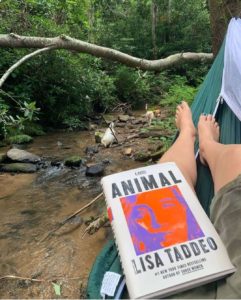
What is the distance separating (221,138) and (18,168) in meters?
1.80

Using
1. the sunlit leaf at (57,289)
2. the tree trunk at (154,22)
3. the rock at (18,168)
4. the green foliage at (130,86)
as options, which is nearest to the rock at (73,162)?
the rock at (18,168)

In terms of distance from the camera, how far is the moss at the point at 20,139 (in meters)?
3.37

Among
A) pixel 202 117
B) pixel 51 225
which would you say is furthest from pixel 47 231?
pixel 202 117

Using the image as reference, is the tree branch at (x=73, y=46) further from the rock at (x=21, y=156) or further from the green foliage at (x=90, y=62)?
the rock at (x=21, y=156)

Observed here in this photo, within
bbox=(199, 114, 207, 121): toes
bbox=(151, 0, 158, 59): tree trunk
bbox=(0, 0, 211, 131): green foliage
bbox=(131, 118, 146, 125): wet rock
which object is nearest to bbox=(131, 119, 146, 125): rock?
bbox=(131, 118, 146, 125): wet rock

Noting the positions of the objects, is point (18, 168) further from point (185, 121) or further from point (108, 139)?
point (185, 121)

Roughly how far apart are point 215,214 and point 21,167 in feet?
6.89

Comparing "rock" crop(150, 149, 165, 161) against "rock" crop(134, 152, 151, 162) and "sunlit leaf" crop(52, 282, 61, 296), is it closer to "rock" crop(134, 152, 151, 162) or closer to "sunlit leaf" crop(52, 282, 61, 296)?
"rock" crop(134, 152, 151, 162)

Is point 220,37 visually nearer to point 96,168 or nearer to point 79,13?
point 96,168

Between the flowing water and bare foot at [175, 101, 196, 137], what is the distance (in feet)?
2.11

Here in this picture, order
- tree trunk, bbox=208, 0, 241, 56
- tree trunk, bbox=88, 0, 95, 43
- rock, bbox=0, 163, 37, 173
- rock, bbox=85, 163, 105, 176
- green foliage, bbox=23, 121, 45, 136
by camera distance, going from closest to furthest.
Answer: tree trunk, bbox=208, 0, 241, 56
rock, bbox=85, 163, 105, 176
rock, bbox=0, 163, 37, 173
green foliage, bbox=23, 121, 45, 136
tree trunk, bbox=88, 0, 95, 43

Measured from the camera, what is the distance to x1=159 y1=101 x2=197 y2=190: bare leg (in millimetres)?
1219

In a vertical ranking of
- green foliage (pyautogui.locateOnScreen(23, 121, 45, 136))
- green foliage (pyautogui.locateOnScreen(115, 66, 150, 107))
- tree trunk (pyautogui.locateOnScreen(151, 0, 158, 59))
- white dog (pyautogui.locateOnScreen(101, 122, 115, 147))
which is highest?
tree trunk (pyautogui.locateOnScreen(151, 0, 158, 59))

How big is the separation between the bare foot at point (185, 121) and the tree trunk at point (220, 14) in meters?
0.58
